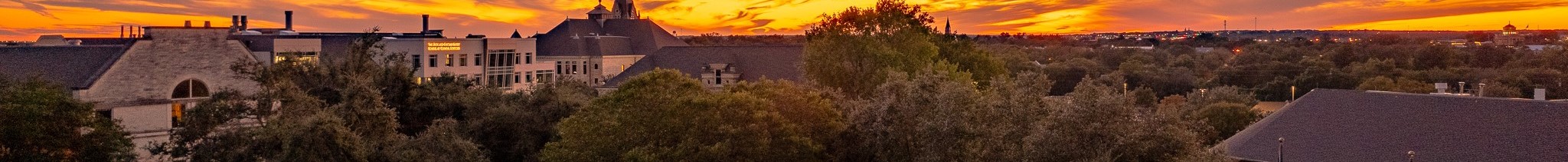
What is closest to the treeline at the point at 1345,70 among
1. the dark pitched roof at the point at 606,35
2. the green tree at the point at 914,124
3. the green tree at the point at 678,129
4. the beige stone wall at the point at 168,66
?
the dark pitched roof at the point at 606,35

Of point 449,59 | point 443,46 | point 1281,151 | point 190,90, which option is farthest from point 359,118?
point 449,59

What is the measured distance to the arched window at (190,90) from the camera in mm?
46125

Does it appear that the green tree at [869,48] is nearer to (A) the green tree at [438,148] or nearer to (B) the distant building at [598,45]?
(A) the green tree at [438,148]

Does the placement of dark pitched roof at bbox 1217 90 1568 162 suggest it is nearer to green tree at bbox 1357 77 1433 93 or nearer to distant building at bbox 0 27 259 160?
distant building at bbox 0 27 259 160

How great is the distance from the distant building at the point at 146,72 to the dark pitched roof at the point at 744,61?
1621 inches

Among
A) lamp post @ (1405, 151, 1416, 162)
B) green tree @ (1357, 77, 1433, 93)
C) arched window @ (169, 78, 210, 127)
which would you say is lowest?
lamp post @ (1405, 151, 1416, 162)

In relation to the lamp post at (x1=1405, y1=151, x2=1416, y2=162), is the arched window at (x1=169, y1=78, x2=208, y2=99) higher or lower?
higher

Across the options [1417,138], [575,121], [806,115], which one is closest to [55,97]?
[575,121]

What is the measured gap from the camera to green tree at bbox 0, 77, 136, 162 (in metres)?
38.6

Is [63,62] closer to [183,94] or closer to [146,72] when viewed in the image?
[146,72]

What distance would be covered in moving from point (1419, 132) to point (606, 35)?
97.4 m

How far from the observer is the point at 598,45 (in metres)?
118

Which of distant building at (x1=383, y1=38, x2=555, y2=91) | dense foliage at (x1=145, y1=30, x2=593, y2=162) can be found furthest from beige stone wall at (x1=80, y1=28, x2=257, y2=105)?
distant building at (x1=383, y1=38, x2=555, y2=91)

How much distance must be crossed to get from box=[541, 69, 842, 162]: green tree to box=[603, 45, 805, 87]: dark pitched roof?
43378 millimetres
